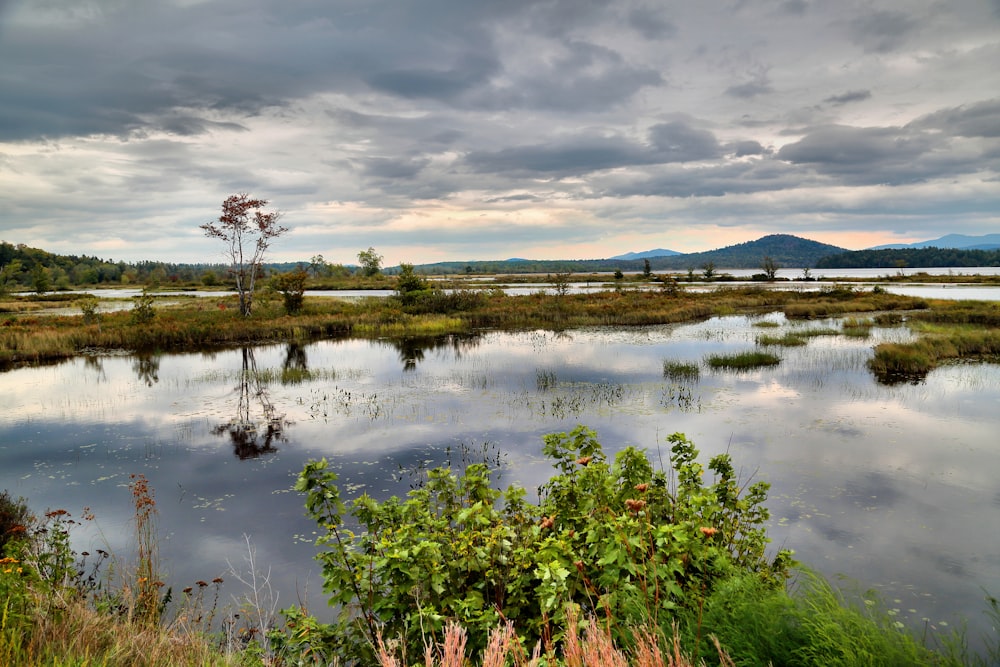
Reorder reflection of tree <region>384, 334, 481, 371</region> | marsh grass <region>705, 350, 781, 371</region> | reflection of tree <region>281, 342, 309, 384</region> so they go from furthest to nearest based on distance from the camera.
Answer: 1. reflection of tree <region>384, 334, 481, 371</region>
2. marsh grass <region>705, 350, 781, 371</region>
3. reflection of tree <region>281, 342, 309, 384</region>

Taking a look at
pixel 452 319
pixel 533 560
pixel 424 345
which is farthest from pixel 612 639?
pixel 452 319

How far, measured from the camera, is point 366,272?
145 metres

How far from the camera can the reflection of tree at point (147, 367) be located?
23.5 metres

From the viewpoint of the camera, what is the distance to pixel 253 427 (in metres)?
16.5

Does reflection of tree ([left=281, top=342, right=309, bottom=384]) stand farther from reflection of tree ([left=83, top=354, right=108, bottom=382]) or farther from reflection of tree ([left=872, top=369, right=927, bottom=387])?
reflection of tree ([left=872, top=369, right=927, bottom=387])

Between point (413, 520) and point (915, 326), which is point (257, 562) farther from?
point (915, 326)

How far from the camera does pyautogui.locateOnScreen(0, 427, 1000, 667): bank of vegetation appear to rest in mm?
4359

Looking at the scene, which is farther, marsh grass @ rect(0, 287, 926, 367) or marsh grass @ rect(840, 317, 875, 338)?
marsh grass @ rect(0, 287, 926, 367)

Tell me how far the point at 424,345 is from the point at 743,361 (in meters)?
17.7

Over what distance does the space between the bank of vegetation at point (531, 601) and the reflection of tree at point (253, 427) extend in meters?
7.44

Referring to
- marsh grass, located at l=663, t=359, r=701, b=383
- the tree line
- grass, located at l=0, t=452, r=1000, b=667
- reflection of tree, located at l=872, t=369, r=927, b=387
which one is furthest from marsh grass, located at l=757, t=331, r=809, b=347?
the tree line

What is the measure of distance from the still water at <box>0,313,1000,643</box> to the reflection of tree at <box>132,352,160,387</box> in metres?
0.22

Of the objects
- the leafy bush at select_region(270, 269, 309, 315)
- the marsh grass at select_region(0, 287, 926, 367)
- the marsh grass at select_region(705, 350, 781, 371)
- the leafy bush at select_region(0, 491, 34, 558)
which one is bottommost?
the leafy bush at select_region(0, 491, 34, 558)

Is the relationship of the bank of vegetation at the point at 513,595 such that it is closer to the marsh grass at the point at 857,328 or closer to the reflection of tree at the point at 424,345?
the reflection of tree at the point at 424,345
